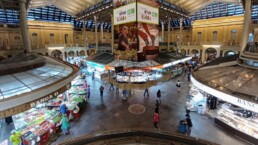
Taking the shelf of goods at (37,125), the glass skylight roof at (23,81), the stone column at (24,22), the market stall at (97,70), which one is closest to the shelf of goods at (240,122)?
the glass skylight roof at (23,81)

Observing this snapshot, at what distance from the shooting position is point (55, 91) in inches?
270

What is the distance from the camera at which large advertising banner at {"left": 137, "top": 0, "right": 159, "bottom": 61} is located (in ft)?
48.2

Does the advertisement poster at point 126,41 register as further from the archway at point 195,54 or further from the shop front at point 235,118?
the archway at point 195,54

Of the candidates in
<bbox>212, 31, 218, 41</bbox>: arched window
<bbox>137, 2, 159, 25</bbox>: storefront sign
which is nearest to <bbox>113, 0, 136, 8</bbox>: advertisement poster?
<bbox>137, 2, 159, 25</bbox>: storefront sign

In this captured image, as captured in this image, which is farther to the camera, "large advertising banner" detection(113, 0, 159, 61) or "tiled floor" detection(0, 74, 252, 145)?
"large advertising banner" detection(113, 0, 159, 61)

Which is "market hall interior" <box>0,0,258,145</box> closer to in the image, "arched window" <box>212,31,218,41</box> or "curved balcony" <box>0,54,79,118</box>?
"curved balcony" <box>0,54,79,118</box>

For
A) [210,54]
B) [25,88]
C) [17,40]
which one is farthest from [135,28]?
[210,54]

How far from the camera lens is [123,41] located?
15.8 meters

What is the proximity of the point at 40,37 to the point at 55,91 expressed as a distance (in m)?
32.0

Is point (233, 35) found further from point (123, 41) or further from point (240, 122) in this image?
point (240, 122)

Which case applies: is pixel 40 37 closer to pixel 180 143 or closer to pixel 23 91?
pixel 23 91

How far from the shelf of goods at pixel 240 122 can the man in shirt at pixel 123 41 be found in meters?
9.91

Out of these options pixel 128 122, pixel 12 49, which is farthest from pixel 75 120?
pixel 12 49

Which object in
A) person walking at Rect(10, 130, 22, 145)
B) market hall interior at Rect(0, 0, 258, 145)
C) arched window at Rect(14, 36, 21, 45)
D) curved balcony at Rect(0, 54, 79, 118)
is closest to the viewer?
curved balcony at Rect(0, 54, 79, 118)
